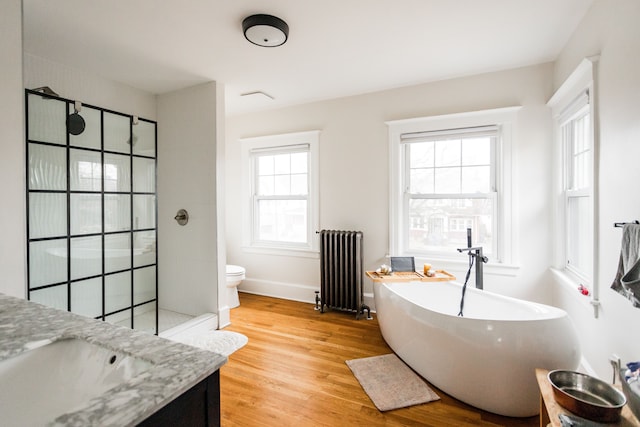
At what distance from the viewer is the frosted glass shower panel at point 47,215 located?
229 centimetres

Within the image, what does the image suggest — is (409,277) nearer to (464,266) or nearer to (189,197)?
(464,266)

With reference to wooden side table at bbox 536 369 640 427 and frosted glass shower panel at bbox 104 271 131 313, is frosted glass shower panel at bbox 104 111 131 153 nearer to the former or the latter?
frosted glass shower panel at bbox 104 271 131 313

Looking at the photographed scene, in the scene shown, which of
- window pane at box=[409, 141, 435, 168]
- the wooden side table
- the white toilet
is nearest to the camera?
the wooden side table

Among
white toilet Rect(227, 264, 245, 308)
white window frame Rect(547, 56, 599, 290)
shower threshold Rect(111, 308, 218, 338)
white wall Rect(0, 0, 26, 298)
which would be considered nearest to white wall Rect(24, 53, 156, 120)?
white wall Rect(0, 0, 26, 298)

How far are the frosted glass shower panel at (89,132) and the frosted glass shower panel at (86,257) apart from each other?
2.54ft

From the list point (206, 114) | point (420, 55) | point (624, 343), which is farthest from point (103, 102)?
point (624, 343)

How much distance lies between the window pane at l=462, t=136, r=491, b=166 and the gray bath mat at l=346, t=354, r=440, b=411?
2007mm

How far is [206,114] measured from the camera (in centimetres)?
315

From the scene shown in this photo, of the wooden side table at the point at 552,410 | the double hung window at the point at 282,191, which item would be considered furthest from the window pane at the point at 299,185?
the wooden side table at the point at 552,410

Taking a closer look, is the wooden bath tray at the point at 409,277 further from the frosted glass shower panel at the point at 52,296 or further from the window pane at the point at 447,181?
the frosted glass shower panel at the point at 52,296

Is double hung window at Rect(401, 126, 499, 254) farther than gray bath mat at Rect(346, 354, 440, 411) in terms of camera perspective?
Yes

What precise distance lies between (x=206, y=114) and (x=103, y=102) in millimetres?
975

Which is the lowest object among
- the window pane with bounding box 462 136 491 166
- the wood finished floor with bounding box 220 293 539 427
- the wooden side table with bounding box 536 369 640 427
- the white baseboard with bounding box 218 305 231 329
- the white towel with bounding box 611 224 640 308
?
the wood finished floor with bounding box 220 293 539 427

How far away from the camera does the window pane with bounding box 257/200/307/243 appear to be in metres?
3.96
